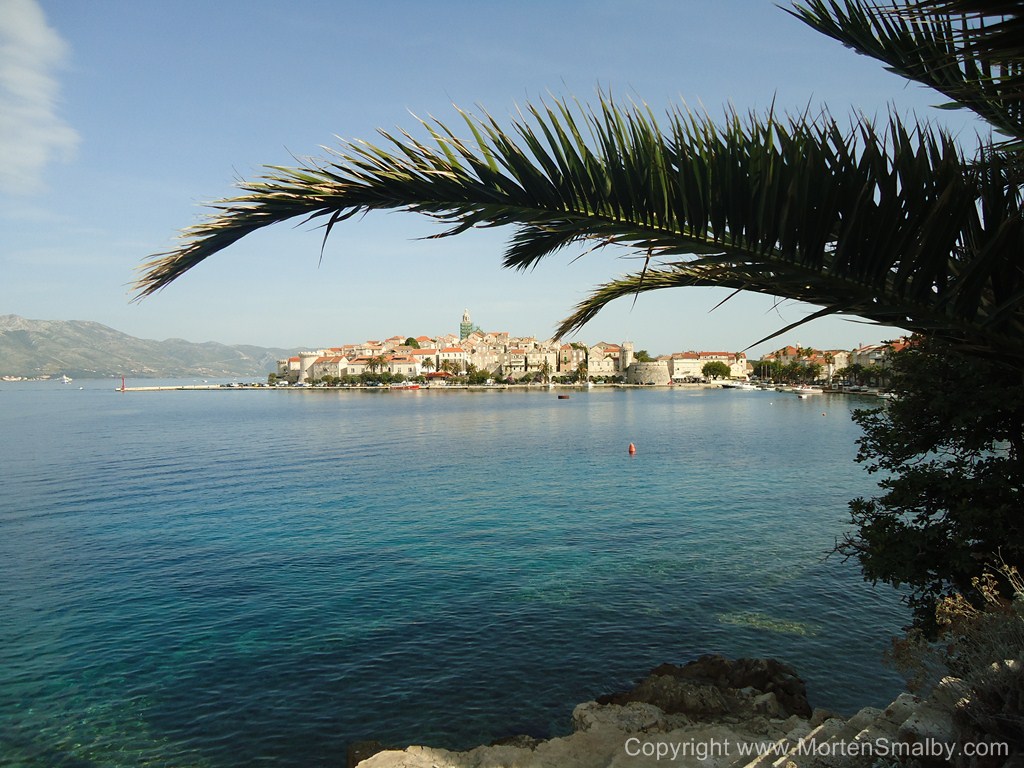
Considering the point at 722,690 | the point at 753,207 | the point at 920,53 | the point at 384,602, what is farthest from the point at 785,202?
the point at 384,602

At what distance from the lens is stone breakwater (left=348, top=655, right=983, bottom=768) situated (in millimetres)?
5426

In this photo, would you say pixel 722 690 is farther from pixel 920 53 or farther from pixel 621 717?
pixel 920 53

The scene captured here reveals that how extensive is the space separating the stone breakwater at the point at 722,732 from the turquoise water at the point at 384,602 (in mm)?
1034

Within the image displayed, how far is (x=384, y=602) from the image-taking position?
1620cm

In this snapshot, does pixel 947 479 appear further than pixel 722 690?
No

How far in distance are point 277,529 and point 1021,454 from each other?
73.5 ft

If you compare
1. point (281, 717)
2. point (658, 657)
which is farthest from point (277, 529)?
point (658, 657)

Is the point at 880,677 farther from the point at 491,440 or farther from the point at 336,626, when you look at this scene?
the point at 491,440

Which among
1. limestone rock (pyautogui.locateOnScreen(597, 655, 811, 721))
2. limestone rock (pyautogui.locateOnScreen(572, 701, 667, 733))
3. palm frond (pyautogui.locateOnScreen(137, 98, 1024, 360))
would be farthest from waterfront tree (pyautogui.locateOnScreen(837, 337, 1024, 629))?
palm frond (pyautogui.locateOnScreen(137, 98, 1024, 360))

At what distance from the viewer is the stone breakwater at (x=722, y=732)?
5.43m

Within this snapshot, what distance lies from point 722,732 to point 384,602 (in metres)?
9.48

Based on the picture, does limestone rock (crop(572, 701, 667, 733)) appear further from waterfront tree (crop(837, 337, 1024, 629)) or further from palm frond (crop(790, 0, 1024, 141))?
palm frond (crop(790, 0, 1024, 141))

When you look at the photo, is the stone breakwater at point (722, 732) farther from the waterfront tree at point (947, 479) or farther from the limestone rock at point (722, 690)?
the waterfront tree at point (947, 479)

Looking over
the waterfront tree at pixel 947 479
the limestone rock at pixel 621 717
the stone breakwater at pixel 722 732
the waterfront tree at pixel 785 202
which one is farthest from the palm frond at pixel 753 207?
the limestone rock at pixel 621 717
